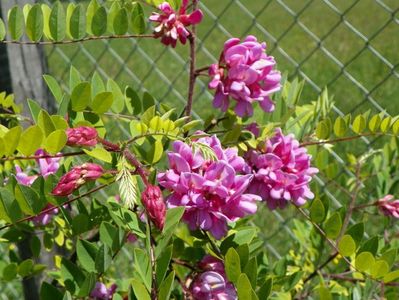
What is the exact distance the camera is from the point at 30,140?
2.57 ft

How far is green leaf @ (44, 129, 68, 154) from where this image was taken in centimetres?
76

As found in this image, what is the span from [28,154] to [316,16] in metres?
6.51

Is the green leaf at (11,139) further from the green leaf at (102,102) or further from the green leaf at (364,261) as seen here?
the green leaf at (364,261)

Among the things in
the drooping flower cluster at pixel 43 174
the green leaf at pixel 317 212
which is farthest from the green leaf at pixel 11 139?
the green leaf at pixel 317 212

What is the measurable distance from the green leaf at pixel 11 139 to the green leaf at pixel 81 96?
0.13m

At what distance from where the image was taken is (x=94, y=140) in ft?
2.53

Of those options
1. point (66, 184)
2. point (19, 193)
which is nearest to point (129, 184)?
point (66, 184)

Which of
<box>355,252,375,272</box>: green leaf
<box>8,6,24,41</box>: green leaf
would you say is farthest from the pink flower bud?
<box>8,6,24,41</box>: green leaf

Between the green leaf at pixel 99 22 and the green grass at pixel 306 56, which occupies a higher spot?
the green leaf at pixel 99 22

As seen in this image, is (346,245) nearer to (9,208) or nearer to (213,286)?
(213,286)

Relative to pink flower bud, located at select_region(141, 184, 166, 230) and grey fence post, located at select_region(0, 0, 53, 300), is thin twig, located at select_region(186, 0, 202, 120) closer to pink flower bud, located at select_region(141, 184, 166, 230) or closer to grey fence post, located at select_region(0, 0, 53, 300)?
pink flower bud, located at select_region(141, 184, 166, 230)

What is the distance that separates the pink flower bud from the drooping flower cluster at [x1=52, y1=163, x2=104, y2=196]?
2.6 inches

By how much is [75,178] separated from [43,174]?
0.25 meters

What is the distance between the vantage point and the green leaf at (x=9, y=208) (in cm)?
84
